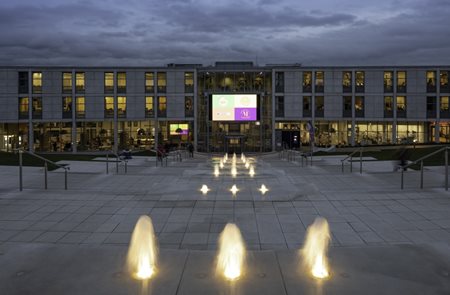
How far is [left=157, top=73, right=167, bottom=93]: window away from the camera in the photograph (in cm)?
6519

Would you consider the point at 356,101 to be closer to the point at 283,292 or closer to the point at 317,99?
the point at 317,99

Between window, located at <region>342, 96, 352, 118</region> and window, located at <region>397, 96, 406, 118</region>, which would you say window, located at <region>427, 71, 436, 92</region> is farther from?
window, located at <region>342, 96, 352, 118</region>

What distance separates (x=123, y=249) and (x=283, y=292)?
144 inches

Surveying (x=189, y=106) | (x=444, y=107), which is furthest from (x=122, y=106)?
(x=444, y=107)

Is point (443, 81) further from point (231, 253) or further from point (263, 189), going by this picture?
point (231, 253)

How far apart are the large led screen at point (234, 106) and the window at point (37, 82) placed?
81.5 ft

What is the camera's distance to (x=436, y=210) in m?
12.9

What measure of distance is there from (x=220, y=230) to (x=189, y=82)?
56.1 meters

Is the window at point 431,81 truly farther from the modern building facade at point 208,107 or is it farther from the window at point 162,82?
the window at point 162,82

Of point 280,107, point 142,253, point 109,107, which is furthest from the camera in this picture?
point 280,107

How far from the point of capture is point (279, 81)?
65875mm

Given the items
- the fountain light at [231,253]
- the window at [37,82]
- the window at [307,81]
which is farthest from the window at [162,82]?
the fountain light at [231,253]

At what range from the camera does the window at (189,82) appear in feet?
215

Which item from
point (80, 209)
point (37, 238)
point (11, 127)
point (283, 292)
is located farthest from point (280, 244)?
point (11, 127)
